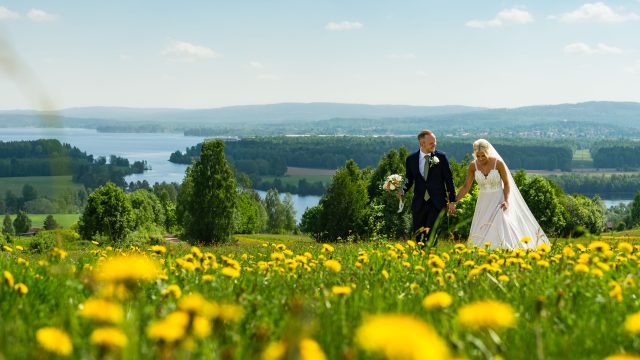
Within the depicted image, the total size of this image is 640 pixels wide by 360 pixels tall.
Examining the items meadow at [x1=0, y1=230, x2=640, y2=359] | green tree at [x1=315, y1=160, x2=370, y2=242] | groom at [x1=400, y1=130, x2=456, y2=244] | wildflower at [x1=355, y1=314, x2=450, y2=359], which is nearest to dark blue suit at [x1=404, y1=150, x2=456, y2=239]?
groom at [x1=400, y1=130, x2=456, y2=244]

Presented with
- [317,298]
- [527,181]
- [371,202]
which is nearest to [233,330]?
[317,298]

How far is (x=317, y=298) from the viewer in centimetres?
446

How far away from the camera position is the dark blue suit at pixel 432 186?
12945 mm

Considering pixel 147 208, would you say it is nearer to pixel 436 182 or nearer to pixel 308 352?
pixel 436 182

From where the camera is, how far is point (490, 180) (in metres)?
13.3

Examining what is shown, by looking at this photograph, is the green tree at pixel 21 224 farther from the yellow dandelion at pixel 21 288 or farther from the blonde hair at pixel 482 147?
the yellow dandelion at pixel 21 288

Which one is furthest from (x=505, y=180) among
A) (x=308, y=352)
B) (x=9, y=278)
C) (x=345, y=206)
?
(x=345, y=206)

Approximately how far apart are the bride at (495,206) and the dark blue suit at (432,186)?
380 mm

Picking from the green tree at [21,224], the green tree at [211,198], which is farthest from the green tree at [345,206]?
the green tree at [21,224]

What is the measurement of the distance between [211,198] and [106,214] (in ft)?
43.6

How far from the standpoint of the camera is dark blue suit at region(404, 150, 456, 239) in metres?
12.9

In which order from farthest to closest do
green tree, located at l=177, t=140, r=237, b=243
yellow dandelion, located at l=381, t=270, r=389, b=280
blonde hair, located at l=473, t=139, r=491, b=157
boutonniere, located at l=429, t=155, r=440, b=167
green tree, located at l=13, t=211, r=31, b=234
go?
green tree, located at l=13, t=211, r=31, b=234
green tree, located at l=177, t=140, r=237, b=243
blonde hair, located at l=473, t=139, r=491, b=157
boutonniere, located at l=429, t=155, r=440, b=167
yellow dandelion, located at l=381, t=270, r=389, b=280

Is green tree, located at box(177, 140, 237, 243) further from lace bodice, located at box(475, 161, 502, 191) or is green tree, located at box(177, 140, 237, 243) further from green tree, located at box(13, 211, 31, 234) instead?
green tree, located at box(13, 211, 31, 234)

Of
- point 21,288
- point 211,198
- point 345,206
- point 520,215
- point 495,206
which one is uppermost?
point 21,288
